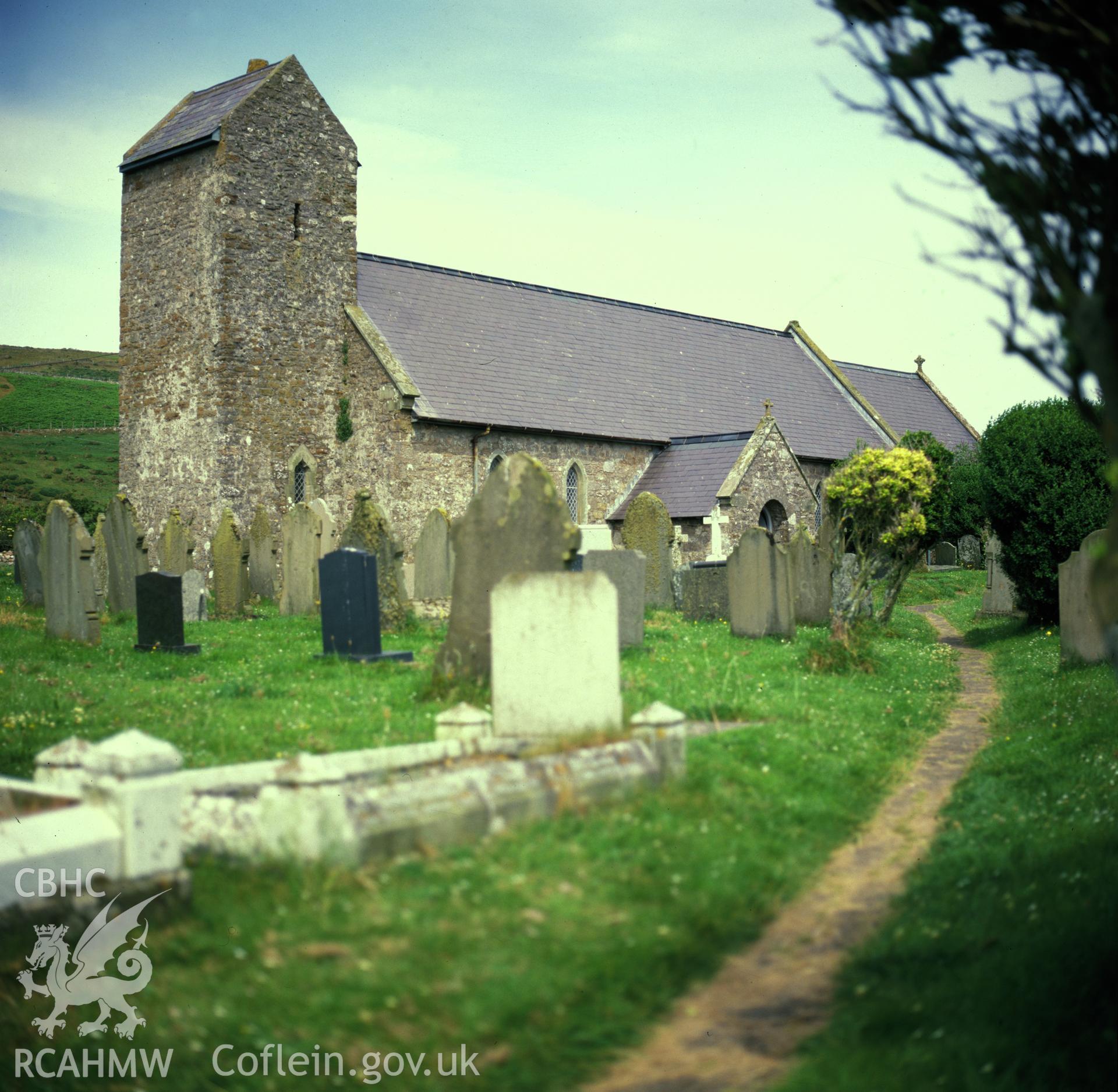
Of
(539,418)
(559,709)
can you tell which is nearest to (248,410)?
(539,418)

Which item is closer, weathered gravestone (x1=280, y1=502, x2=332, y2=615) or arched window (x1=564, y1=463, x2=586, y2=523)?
weathered gravestone (x1=280, y1=502, x2=332, y2=615)

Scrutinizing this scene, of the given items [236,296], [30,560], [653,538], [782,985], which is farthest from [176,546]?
[782,985]

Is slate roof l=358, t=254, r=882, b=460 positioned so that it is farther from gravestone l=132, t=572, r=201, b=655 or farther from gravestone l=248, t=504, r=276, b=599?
gravestone l=132, t=572, r=201, b=655

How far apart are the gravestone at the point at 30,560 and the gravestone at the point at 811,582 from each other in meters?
13.0

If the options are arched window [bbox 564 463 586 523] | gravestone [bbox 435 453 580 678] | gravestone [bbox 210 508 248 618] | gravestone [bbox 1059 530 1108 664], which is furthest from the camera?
arched window [bbox 564 463 586 523]

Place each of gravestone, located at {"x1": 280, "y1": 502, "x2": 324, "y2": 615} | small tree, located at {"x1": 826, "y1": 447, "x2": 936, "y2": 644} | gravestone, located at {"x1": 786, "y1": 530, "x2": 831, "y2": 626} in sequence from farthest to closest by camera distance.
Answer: gravestone, located at {"x1": 786, "y1": 530, "x2": 831, "y2": 626} < gravestone, located at {"x1": 280, "y1": 502, "x2": 324, "y2": 615} < small tree, located at {"x1": 826, "y1": 447, "x2": 936, "y2": 644}

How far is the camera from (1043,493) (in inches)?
737

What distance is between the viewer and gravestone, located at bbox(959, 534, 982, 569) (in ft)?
139

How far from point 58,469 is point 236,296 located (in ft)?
157

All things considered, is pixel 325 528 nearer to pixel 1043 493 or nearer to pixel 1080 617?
pixel 1043 493

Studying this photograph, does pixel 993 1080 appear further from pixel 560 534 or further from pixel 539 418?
pixel 539 418

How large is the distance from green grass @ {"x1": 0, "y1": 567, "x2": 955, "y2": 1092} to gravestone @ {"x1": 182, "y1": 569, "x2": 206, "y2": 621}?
9.34m

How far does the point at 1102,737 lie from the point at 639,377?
26.1 metres

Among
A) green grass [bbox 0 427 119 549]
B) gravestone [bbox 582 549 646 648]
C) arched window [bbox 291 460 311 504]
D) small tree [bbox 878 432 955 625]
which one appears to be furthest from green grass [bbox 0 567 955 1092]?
green grass [bbox 0 427 119 549]
